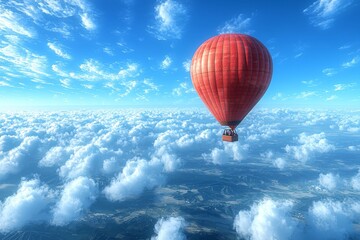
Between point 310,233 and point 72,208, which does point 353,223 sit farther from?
point 72,208

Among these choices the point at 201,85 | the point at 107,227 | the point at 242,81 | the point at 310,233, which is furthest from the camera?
the point at 310,233

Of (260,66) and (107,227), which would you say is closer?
(260,66)

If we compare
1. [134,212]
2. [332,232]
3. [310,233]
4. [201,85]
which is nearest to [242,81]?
[201,85]

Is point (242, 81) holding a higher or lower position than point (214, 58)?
lower

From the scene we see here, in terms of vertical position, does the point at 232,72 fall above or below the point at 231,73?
above
